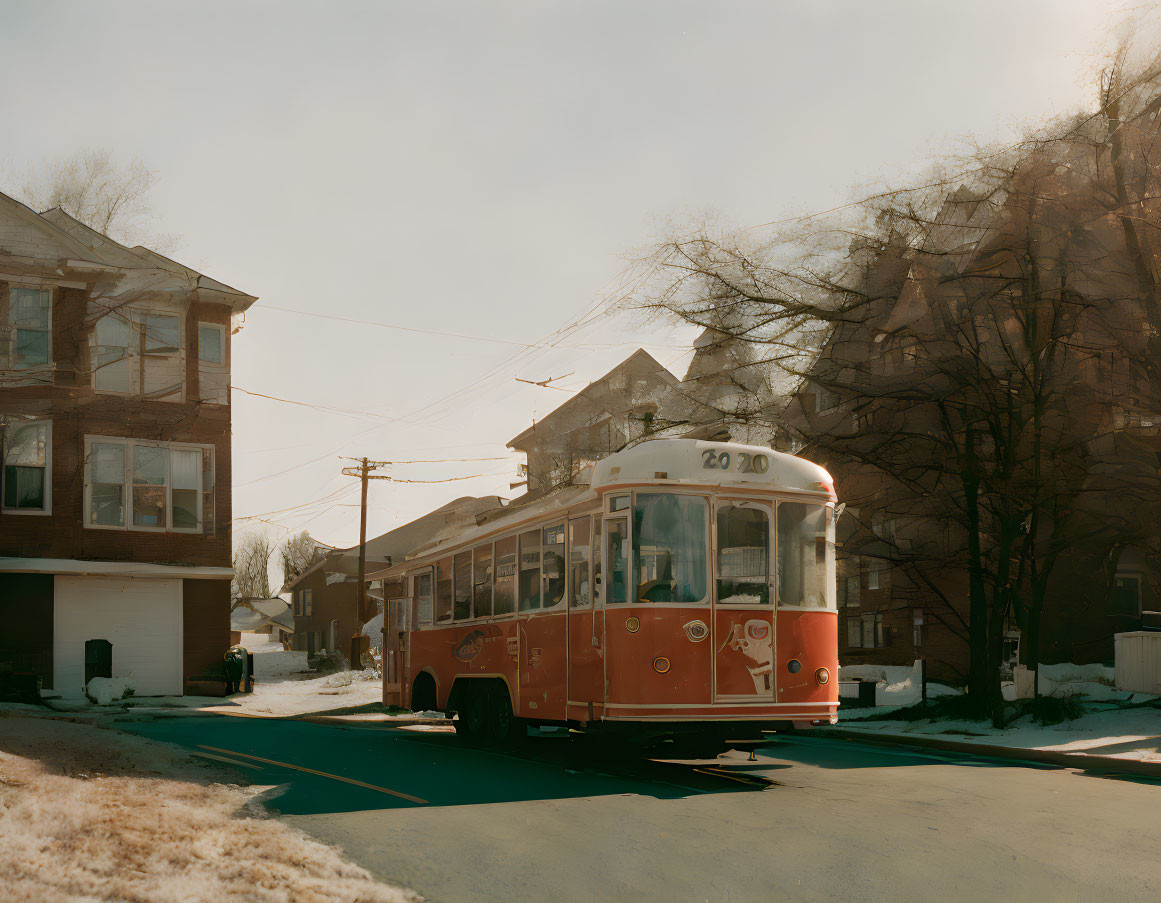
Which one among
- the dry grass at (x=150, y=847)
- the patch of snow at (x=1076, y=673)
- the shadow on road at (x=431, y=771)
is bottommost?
the patch of snow at (x=1076, y=673)

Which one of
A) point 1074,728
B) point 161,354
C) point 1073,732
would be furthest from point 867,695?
point 161,354

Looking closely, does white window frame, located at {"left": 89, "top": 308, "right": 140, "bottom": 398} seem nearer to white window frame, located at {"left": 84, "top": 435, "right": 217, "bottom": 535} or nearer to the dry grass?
white window frame, located at {"left": 84, "top": 435, "right": 217, "bottom": 535}

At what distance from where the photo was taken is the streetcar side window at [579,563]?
11930 millimetres

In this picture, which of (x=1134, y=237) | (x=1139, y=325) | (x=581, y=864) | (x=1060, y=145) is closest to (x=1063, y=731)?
(x=1139, y=325)

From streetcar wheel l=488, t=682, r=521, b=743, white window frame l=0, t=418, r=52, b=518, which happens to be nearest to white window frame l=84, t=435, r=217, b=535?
white window frame l=0, t=418, r=52, b=518

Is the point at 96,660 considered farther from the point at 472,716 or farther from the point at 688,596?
the point at 688,596

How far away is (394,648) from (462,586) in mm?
3862

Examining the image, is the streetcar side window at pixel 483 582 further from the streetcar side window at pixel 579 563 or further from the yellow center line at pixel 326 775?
the yellow center line at pixel 326 775

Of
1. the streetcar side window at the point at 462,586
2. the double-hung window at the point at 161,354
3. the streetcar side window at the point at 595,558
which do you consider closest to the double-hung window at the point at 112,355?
the double-hung window at the point at 161,354

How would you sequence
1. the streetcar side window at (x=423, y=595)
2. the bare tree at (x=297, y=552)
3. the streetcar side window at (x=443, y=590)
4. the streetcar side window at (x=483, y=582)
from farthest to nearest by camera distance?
the bare tree at (x=297, y=552) → the streetcar side window at (x=423, y=595) → the streetcar side window at (x=443, y=590) → the streetcar side window at (x=483, y=582)

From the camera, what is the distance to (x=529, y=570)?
13.5 meters

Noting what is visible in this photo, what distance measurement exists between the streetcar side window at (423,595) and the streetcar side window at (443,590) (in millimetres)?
378

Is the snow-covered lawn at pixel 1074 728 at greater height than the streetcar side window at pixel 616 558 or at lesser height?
lesser

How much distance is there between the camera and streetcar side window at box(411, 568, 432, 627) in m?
17.3
